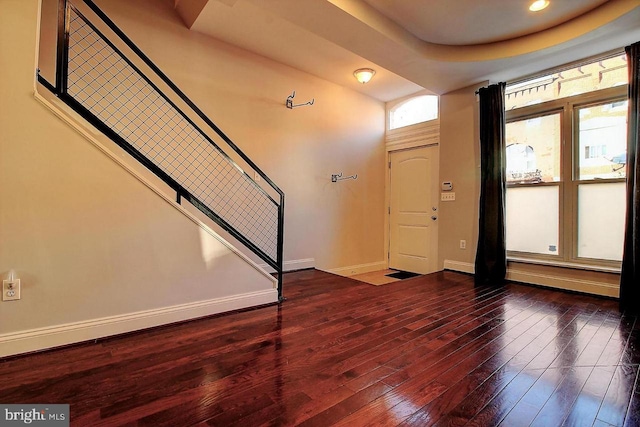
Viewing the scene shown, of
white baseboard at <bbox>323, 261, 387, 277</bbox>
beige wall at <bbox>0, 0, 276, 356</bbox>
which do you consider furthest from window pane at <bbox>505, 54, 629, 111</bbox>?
beige wall at <bbox>0, 0, 276, 356</bbox>

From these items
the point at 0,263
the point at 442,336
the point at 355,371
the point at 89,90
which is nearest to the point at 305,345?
the point at 355,371

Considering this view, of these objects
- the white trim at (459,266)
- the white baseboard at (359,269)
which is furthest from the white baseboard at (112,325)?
the white trim at (459,266)

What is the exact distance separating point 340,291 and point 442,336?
1.31 m

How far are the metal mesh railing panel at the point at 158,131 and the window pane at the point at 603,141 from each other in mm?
3541

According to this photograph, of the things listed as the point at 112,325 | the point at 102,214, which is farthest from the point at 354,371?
the point at 102,214

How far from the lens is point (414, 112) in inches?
204

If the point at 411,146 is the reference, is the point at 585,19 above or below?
above

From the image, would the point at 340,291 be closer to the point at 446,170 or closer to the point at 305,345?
the point at 305,345

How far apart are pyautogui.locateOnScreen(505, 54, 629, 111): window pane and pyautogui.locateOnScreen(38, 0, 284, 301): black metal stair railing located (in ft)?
11.0

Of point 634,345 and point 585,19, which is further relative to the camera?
point 585,19

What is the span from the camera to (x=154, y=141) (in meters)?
3.20

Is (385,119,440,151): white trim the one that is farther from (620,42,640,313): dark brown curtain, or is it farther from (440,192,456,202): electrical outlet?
(620,42,640,313): dark brown curtain

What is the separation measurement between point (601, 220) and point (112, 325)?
471cm

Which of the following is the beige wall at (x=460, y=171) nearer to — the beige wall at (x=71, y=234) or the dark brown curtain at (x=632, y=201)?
the dark brown curtain at (x=632, y=201)
